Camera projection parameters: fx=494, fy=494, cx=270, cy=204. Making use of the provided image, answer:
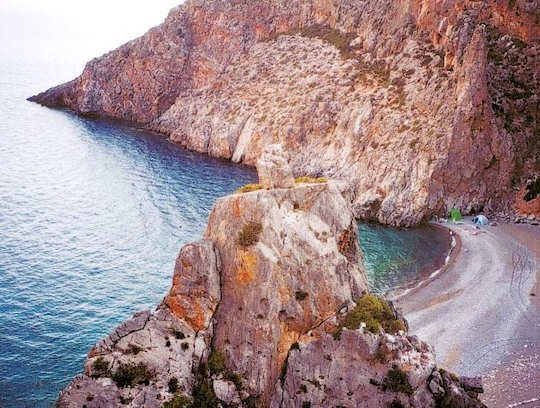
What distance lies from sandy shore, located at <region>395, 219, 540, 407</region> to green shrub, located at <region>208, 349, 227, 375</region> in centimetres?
2025

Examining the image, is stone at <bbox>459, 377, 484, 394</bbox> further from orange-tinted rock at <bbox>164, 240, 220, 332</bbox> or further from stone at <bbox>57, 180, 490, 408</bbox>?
orange-tinted rock at <bbox>164, 240, 220, 332</bbox>

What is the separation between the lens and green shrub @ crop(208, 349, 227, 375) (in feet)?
109

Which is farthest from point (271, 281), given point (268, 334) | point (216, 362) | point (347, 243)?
point (347, 243)

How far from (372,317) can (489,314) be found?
72.9ft

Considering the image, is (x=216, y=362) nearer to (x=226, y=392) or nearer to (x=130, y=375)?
(x=226, y=392)

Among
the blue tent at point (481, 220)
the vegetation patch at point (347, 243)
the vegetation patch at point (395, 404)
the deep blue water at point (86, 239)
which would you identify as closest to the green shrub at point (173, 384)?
the deep blue water at point (86, 239)

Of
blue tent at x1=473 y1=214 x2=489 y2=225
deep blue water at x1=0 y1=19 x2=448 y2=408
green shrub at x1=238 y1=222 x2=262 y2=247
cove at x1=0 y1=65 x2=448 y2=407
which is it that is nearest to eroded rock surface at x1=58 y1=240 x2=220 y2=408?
green shrub at x1=238 y1=222 x2=262 y2=247

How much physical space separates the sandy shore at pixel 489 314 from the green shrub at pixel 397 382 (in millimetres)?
10930

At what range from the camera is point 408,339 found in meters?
33.2

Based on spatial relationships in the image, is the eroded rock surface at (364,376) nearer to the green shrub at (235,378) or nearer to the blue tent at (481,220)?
the green shrub at (235,378)

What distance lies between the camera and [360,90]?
320ft

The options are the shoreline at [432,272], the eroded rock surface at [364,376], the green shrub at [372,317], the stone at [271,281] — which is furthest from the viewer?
the shoreline at [432,272]

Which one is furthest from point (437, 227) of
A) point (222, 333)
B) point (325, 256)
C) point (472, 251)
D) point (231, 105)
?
point (231, 105)

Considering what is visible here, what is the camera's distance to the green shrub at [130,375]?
3034 centimetres
